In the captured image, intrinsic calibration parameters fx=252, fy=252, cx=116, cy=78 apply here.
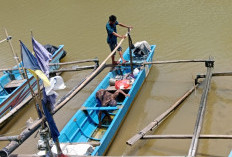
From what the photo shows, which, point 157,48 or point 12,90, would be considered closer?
point 12,90

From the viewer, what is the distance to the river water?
6.48 meters

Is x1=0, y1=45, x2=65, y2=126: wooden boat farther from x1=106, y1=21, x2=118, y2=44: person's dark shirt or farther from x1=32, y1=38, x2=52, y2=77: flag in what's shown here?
x1=32, y1=38, x2=52, y2=77: flag

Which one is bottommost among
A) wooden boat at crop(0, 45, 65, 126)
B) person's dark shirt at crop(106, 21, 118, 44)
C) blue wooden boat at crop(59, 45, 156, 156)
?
wooden boat at crop(0, 45, 65, 126)

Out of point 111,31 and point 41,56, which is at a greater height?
point 111,31

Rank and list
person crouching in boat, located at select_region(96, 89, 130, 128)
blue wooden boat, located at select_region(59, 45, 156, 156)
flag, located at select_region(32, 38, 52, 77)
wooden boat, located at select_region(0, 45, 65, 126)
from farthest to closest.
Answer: wooden boat, located at select_region(0, 45, 65, 126) < person crouching in boat, located at select_region(96, 89, 130, 128) < blue wooden boat, located at select_region(59, 45, 156, 156) < flag, located at select_region(32, 38, 52, 77)

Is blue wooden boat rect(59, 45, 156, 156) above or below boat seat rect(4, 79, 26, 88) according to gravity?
above

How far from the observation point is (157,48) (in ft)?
34.9

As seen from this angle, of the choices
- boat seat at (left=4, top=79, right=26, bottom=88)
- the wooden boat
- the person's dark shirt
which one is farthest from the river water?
the person's dark shirt

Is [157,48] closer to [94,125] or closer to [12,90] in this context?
[94,125]

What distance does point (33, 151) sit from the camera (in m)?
6.49

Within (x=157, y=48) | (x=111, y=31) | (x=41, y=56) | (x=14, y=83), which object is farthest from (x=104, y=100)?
(x=157, y=48)

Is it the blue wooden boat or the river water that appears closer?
the blue wooden boat

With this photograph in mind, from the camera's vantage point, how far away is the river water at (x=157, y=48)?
6.48 meters

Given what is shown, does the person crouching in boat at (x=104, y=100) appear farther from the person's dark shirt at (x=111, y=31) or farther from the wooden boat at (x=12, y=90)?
the wooden boat at (x=12, y=90)
